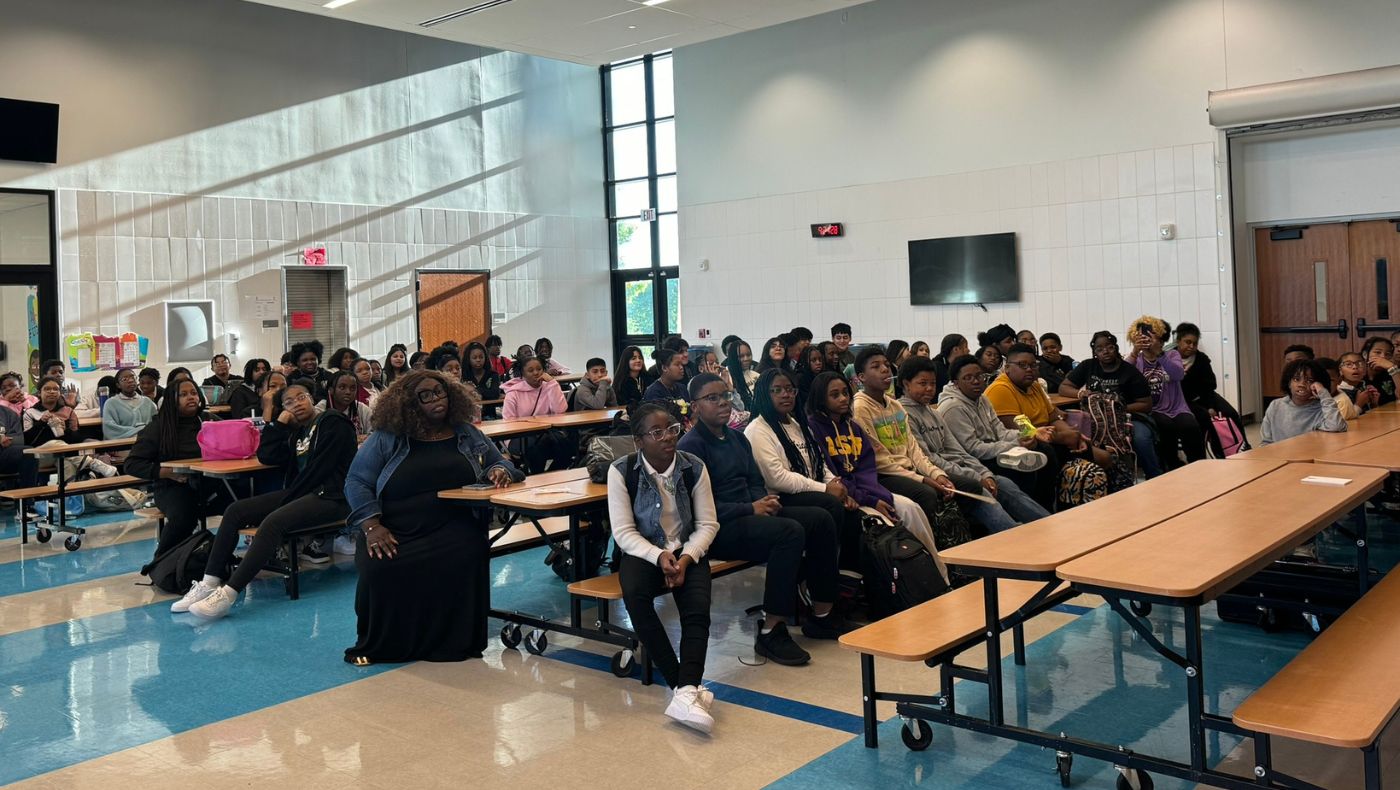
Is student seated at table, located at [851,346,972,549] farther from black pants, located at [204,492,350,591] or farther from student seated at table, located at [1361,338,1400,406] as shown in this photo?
student seated at table, located at [1361,338,1400,406]

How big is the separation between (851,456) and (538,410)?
14.0 ft

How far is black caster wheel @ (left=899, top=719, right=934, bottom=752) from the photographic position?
12.0 feet

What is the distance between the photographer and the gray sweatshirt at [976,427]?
6.23m

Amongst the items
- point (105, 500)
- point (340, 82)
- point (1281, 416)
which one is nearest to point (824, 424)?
point (1281, 416)

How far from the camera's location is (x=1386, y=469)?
15.2 ft

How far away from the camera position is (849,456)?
18.0ft

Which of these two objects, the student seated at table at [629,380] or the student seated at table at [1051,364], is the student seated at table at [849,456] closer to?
the student seated at table at [629,380]

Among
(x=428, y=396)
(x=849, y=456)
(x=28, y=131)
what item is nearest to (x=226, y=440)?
(x=428, y=396)

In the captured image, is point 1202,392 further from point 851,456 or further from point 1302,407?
point 851,456

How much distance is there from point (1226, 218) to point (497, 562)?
825 cm

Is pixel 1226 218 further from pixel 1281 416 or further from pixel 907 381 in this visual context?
pixel 907 381

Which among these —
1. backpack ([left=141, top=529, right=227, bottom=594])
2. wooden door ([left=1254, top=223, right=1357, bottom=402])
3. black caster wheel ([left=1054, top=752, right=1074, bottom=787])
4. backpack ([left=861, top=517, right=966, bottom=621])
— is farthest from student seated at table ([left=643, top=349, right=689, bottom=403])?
wooden door ([left=1254, top=223, right=1357, bottom=402])

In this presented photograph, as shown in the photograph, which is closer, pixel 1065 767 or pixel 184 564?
pixel 1065 767

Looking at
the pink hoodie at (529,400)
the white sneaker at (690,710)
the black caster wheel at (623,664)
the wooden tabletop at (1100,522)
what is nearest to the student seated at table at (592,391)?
the pink hoodie at (529,400)
